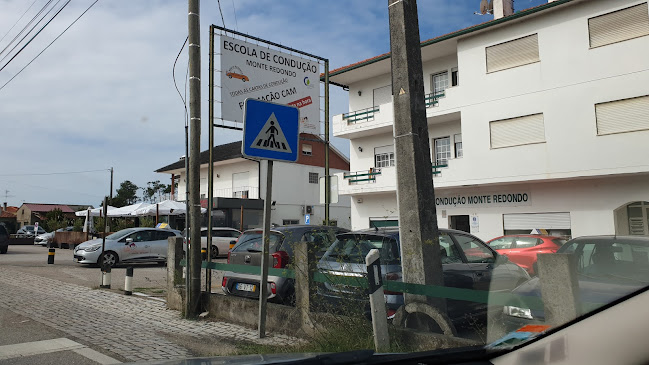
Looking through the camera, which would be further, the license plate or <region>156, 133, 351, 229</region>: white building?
<region>156, 133, 351, 229</region>: white building

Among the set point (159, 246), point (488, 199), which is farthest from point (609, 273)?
point (488, 199)

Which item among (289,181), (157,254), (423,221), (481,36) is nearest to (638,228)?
(481,36)

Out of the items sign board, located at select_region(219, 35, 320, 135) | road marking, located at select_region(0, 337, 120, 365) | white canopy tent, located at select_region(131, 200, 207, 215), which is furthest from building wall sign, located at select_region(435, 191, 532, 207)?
white canopy tent, located at select_region(131, 200, 207, 215)

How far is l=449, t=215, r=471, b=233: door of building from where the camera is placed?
22141mm

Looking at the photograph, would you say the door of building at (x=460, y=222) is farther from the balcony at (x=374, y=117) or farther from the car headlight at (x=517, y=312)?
the car headlight at (x=517, y=312)

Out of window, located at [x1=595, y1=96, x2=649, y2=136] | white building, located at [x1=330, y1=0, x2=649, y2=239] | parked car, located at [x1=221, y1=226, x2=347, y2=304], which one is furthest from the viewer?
white building, located at [x1=330, y1=0, x2=649, y2=239]

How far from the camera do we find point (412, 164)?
4.94 m

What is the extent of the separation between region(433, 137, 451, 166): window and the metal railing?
296 centimetres

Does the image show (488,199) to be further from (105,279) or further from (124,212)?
Result: (124,212)

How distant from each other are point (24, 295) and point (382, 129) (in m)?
17.7

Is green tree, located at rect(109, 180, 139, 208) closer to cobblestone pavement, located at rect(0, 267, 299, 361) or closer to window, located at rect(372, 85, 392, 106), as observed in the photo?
window, located at rect(372, 85, 392, 106)

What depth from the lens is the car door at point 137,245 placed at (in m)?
19.0

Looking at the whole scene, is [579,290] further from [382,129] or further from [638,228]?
[382,129]

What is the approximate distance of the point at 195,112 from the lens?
8.46 meters
